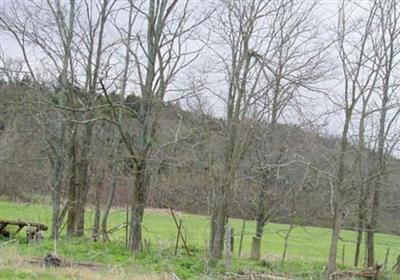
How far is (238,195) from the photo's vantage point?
17156 mm

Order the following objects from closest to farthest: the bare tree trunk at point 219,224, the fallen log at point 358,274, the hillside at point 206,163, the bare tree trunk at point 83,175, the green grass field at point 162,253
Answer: the green grass field at point 162,253 < the fallen log at point 358,274 < the bare tree trunk at point 219,224 < the hillside at point 206,163 < the bare tree trunk at point 83,175

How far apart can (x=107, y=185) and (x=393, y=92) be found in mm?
10998

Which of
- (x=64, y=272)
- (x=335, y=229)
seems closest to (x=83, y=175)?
(x=335, y=229)

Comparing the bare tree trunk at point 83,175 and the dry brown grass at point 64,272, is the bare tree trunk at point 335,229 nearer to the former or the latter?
the dry brown grass at point 64,272

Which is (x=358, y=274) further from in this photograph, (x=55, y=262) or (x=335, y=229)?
(x=55, y=262)

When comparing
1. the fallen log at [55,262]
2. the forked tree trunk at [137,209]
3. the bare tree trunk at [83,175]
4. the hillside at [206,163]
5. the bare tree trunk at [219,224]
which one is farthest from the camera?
the bare tree trunk at [83,175]

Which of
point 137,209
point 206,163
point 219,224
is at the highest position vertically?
point 206,163

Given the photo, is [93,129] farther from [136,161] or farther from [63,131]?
[136,161]

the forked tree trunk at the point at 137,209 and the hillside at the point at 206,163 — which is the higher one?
the hillside at the point at 206,163

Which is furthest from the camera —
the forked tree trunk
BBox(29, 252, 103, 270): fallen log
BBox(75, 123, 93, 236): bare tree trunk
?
BBox(75, 123, 93, 236): bare tree trunk

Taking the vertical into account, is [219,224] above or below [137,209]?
below

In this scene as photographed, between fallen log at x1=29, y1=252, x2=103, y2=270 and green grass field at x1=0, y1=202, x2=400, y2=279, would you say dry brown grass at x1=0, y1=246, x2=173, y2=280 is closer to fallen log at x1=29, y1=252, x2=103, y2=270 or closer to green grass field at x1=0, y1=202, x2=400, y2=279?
green grass field at x1=0, y1=202, x2=400, y2=279

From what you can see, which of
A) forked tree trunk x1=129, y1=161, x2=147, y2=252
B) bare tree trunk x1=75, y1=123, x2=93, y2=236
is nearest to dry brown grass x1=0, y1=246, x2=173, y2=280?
forked tree trunk x1=129, y1=161, x2=147, y2=252

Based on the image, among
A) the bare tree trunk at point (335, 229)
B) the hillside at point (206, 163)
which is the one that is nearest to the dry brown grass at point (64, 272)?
the hillside at point (206, 163)
